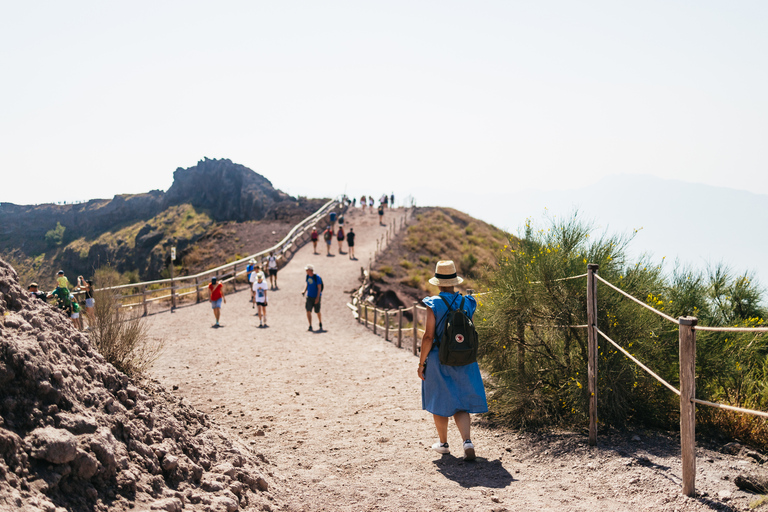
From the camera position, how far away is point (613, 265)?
20.4ft

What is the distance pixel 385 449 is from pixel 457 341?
1.52 meters

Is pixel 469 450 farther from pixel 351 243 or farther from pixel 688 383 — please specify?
pixel 351 243

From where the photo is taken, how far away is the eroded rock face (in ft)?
9.32

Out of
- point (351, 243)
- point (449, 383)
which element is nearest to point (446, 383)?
point (449, 383)

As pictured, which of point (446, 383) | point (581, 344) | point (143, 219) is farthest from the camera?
point (143, 219)

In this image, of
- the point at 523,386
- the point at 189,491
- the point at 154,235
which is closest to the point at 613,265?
the point at 523,386

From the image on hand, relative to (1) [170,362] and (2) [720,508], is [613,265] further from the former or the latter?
(1) [170,362]

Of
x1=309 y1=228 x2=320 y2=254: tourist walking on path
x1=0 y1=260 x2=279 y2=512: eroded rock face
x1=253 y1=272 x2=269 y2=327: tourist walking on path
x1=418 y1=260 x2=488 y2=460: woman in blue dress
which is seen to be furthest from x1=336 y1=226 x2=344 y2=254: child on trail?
x1=0 y1=260 x2=279 y2=512: eroded rock face

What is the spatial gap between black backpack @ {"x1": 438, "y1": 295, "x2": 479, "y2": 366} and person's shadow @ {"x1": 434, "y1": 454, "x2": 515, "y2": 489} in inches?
36.6

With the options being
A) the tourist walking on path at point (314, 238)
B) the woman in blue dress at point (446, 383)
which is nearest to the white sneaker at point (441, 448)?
the woman in blue dress at point (446, 383)

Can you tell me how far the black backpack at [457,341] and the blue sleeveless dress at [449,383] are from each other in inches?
5.1

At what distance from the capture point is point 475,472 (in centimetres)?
470

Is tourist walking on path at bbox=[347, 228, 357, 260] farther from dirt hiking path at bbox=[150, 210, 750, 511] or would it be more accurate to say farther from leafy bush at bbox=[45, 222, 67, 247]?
leafy bush at bbox=[45, 222, 67, 247]

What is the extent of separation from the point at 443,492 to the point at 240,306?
51.8 feet
